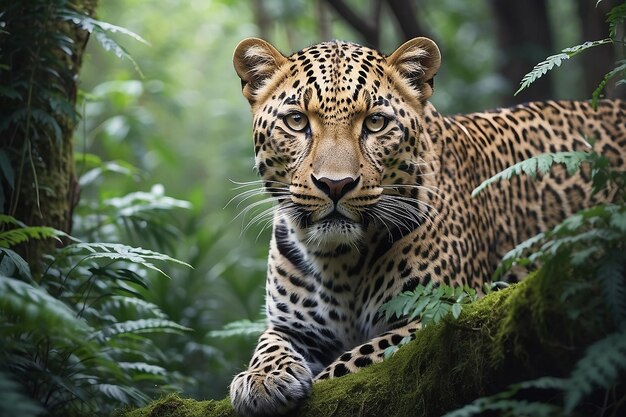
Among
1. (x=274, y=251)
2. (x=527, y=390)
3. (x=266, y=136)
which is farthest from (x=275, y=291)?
(x=527, y=390)

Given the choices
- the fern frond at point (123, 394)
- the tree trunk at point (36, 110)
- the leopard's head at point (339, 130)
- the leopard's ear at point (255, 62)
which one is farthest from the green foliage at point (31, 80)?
the fern frond at point (123, 394)

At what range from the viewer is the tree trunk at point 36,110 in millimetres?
Result: 6145

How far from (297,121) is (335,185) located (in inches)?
27.7

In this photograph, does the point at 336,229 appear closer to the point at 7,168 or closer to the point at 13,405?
the point at 7,168

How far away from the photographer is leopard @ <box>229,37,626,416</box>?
5578 millimetres

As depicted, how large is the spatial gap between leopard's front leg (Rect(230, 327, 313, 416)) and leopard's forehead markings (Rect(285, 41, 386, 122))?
1.65 meters

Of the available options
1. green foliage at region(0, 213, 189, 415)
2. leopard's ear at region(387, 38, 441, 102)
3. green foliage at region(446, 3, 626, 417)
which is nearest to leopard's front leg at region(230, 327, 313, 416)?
green foliage at region(0, 213, 189, 415)

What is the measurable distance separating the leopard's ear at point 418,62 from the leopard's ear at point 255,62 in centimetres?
84

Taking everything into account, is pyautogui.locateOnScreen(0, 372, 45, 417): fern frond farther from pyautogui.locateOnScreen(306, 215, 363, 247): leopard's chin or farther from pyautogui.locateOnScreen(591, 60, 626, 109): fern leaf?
pyautogui.locateOnScreen(591, 60, 626, 109): fern leaf

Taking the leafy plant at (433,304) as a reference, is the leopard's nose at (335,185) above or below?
above

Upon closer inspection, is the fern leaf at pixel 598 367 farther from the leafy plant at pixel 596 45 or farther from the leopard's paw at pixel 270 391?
the leopard's paw at pixel 270 391

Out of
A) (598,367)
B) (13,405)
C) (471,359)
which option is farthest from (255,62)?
(598,367)

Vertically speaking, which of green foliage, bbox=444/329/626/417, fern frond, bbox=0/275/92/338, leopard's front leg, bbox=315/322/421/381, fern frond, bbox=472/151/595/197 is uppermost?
fern frond, bbox=472/151/595/197

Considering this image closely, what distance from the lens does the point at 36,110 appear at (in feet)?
20.1
